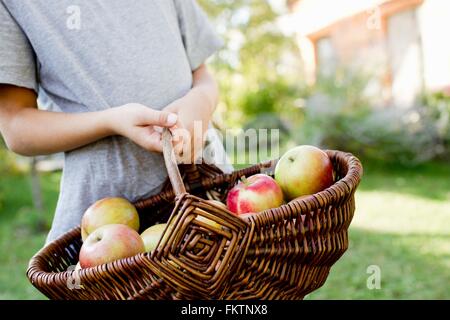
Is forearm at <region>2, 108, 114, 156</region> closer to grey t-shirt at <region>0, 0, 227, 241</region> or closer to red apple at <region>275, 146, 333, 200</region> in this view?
grey t-shirt at <region>0, 0, 227, 241</region>

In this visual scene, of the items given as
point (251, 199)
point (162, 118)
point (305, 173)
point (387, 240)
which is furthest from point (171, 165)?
point (387, 240)

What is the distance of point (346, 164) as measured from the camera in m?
1.33

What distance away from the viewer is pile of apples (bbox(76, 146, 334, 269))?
1.20m

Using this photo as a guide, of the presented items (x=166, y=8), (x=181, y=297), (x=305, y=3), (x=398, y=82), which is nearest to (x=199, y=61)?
(x=166, y=8)

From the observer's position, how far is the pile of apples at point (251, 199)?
3.94ft

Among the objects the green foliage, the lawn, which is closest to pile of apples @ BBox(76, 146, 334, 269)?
the lawn

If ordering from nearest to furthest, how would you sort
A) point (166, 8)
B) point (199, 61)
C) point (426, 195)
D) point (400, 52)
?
point (166, 8) < point (199, 61) < point (426, 195) < point (400, 52)

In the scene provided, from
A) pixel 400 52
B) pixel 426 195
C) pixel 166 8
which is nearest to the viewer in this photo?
pixel 166 8

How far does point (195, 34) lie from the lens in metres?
1.66

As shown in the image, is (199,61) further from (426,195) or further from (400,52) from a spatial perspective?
(400,52)

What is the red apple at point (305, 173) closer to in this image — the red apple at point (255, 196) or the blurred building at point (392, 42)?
the red apple at point (255, 196)

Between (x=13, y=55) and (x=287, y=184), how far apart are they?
0.75 meters

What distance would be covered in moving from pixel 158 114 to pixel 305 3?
33.3ft

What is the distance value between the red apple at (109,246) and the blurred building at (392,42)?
5.70 metres
